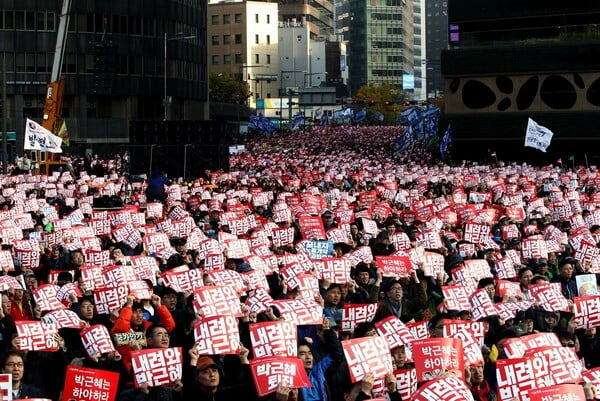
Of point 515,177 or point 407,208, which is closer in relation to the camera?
point 407,208

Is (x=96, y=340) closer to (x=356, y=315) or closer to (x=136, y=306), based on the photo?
(x=136, y=306)

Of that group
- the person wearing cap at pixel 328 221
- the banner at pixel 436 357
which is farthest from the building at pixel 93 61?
the banner at pixel 436 357

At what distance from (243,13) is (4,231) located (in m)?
154

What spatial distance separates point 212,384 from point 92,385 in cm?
90

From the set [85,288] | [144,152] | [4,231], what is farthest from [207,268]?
[144,152]

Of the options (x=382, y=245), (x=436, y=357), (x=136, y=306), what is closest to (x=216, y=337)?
(x=436, y=357)

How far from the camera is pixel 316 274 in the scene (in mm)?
17766

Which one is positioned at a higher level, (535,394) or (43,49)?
(43,49)

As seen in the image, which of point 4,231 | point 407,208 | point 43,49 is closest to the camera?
point 4,231

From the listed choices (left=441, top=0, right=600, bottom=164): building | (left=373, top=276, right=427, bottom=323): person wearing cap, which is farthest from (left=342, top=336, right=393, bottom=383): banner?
(left=441, top=0, right=600, bottom=164): building

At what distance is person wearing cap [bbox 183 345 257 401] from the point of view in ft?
36.7

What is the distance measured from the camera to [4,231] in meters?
24.3

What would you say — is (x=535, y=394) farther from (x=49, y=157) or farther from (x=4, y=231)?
(x=49, y=157)

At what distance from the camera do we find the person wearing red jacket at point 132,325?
13.6 meters
